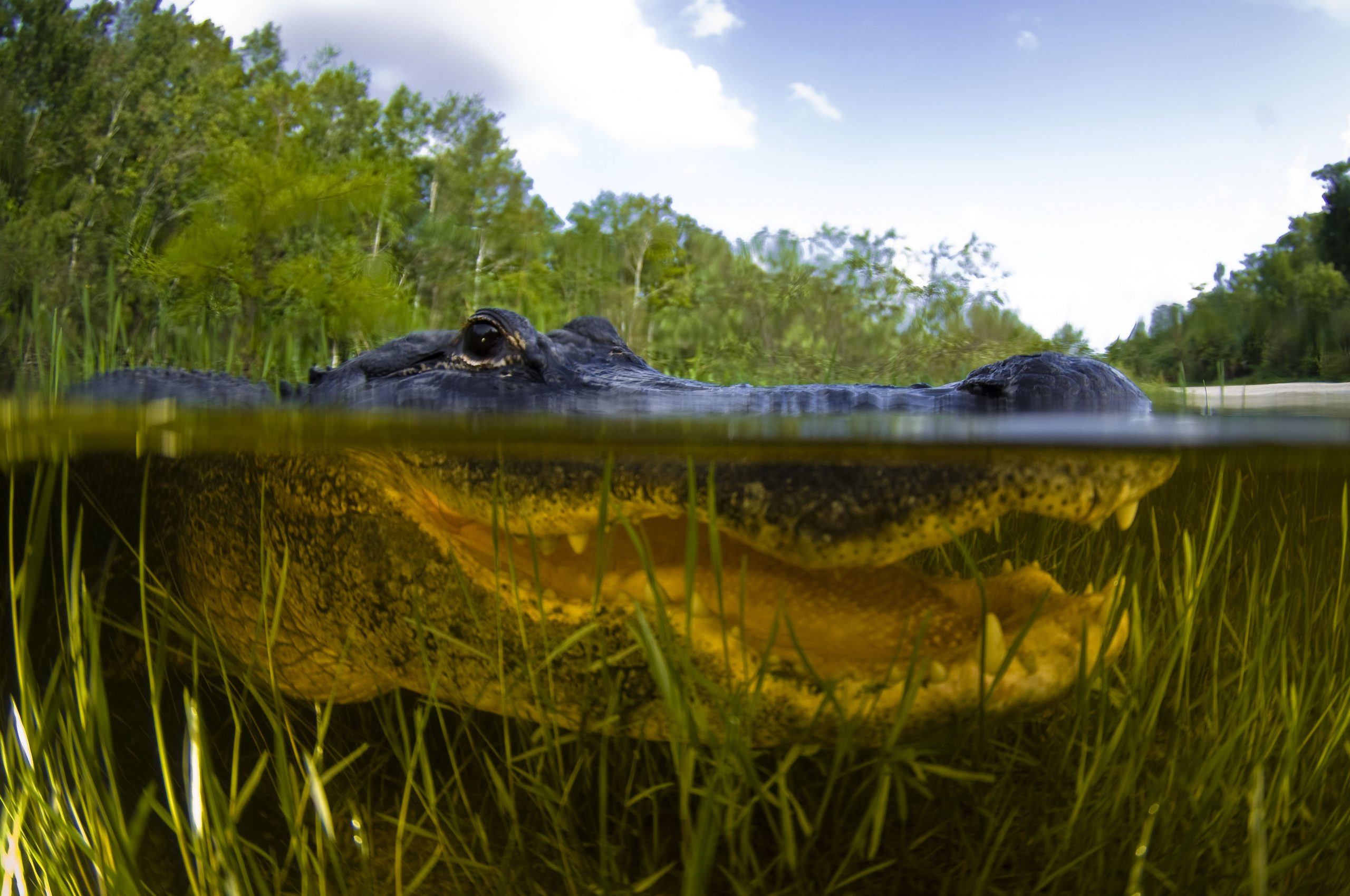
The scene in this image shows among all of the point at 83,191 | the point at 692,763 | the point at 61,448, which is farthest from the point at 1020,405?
the point at 83,191

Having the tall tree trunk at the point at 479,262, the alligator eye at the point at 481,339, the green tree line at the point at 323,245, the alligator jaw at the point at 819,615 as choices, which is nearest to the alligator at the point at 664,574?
the alligator jaw at the point at 819,615

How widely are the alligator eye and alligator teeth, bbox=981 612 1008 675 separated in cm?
204

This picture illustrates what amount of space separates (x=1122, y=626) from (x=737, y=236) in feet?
23.8

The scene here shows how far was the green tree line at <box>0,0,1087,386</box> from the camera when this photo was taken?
14.4 ft

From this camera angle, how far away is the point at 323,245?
5.64 m

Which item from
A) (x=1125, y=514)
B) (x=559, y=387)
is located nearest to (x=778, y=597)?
(x=1125, y=514)

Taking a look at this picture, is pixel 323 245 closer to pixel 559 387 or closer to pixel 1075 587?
pixel 559 387

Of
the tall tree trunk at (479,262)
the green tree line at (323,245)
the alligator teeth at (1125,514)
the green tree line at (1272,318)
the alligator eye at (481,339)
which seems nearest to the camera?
the alligator teeth at (1125,514)

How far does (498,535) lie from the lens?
205 cm

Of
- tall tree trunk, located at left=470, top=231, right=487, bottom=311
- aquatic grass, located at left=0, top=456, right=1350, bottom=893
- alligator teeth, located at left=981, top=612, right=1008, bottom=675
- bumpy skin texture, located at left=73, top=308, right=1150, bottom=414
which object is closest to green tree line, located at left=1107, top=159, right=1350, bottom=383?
bumpy skin texture, located at left=73, top=308, right=1150, bottom=414

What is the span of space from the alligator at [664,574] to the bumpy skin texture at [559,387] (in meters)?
0.02

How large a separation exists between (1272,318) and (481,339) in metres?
3.51

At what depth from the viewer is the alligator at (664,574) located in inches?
65.8

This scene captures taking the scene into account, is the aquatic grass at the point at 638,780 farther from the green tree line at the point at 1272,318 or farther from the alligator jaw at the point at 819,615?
the green tree line at the point at 1272,318
